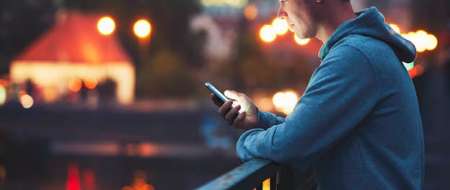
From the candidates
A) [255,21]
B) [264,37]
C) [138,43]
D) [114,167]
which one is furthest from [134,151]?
[255,21]

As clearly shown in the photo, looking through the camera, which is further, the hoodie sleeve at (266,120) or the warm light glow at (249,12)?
the warm light glow at (249,12)

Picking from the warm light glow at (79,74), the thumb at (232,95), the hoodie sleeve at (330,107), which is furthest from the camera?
the warm light glow at (79,74)

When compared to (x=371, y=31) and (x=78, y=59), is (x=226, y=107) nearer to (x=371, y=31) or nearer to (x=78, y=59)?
(x=371, y=31)

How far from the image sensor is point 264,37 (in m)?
51.2

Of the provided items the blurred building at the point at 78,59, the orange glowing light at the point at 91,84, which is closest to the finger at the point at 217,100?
the orange glowing light at the point at 91,84

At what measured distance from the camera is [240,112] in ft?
10.4

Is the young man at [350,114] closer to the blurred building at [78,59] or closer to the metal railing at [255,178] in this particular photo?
the metal railing at [255,178]

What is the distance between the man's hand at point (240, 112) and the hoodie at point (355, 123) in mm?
101

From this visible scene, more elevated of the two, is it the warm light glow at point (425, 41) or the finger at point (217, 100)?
the warm light glow at point (425, 41)

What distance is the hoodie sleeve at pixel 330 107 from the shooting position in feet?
9.44

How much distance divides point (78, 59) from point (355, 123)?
57021 mm

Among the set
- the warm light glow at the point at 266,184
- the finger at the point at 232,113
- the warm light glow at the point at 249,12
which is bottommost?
the warm light glow at the point at 266,184

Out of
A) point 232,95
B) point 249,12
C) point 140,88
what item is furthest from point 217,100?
point 249,12

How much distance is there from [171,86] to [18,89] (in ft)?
28.3
